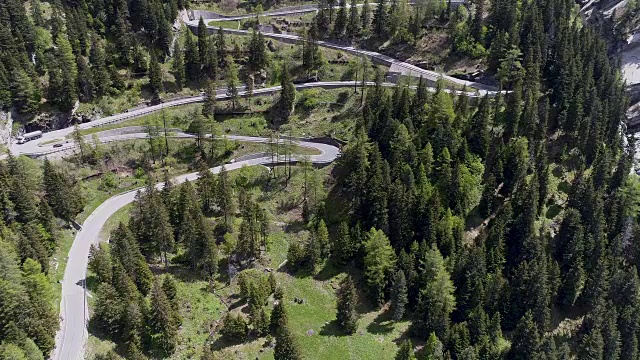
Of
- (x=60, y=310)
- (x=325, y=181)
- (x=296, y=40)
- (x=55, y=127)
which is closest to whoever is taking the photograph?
(x=60, y=310)

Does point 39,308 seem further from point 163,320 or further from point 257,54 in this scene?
point 257,54

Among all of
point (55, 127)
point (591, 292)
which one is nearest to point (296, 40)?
point (55, 127)

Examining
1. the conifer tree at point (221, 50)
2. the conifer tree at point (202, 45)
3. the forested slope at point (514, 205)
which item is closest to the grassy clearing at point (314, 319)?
the forested slope at point (514, 205)

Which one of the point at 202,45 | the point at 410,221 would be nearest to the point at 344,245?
the point at 410,221

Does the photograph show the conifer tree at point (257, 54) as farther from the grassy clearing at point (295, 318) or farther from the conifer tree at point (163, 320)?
the conifer tree at point (163, 320)

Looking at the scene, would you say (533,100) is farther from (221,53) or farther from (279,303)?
(221,53)

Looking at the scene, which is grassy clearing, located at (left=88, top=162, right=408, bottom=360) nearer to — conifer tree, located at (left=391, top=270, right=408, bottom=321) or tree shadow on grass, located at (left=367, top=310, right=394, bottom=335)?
tree shadow on grass, located at (left=367, top=310, right=394, bottom=335)

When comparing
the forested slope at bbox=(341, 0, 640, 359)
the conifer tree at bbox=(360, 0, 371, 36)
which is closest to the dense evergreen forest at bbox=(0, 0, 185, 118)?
the conifer tree at bbox=(360, 0, 371, 36)
